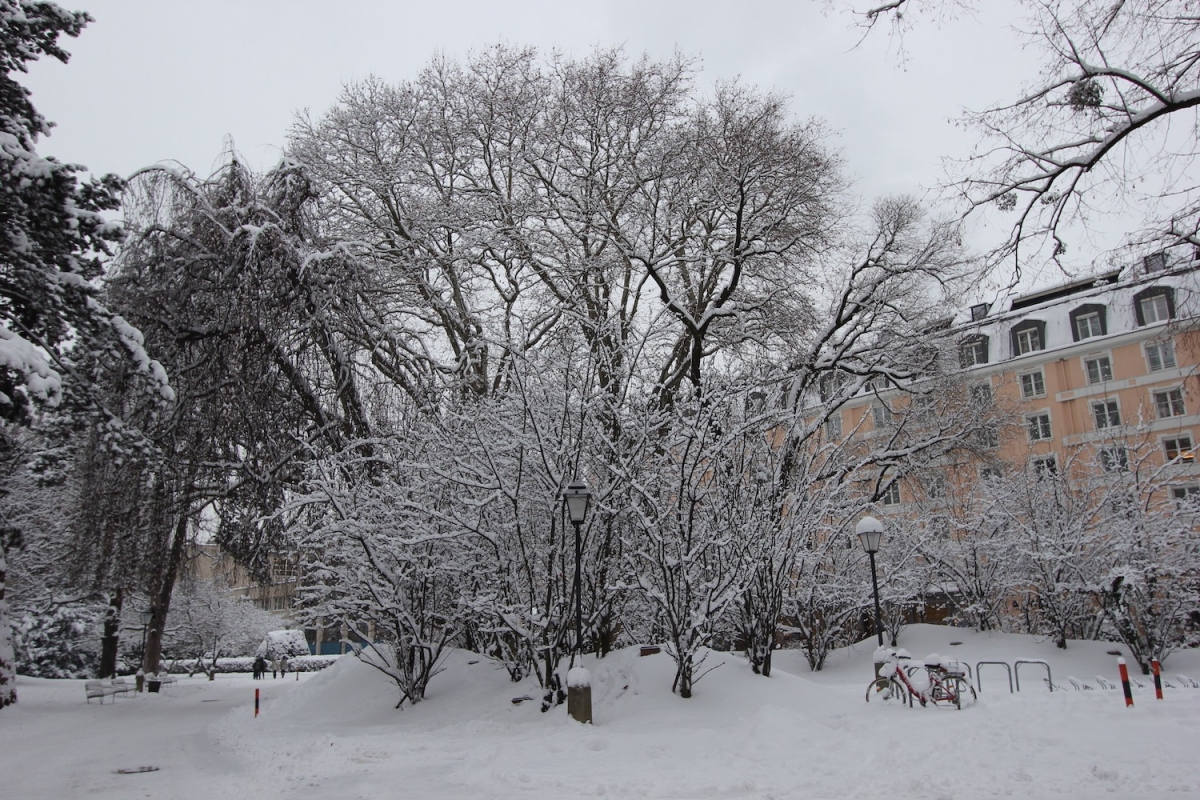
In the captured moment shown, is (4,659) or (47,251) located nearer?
(47,251)

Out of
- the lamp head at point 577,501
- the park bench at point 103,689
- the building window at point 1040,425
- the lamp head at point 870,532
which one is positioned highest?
the building window at point 1040,425

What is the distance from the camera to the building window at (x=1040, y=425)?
40469 mm

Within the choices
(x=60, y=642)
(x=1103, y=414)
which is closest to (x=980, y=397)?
(x=1103, y=414)

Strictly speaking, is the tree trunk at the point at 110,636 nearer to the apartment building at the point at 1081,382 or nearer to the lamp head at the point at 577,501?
the lamp head at the point at 577,501

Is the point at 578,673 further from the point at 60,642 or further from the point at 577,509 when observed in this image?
the point at 60,642

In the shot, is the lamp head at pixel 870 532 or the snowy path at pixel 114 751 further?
the lamp head at pixel 870 532

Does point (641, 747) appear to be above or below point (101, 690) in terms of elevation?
above

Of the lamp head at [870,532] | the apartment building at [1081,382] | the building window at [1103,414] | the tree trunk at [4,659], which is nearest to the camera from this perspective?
the lamp head at [870,532]

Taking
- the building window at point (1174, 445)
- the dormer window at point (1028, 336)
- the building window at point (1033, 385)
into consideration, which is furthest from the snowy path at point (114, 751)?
the dormer window at point (1028, 336)

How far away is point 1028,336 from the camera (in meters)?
43.3

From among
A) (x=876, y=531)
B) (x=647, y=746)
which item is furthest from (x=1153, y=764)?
(x=876, y=531)

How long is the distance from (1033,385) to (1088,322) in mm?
3925

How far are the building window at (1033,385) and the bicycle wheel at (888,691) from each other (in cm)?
3415

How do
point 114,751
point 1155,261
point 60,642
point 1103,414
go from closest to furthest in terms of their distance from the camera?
1. point 1155,261
2. point 114,751
3. point 60,642
4. point 1103,414
